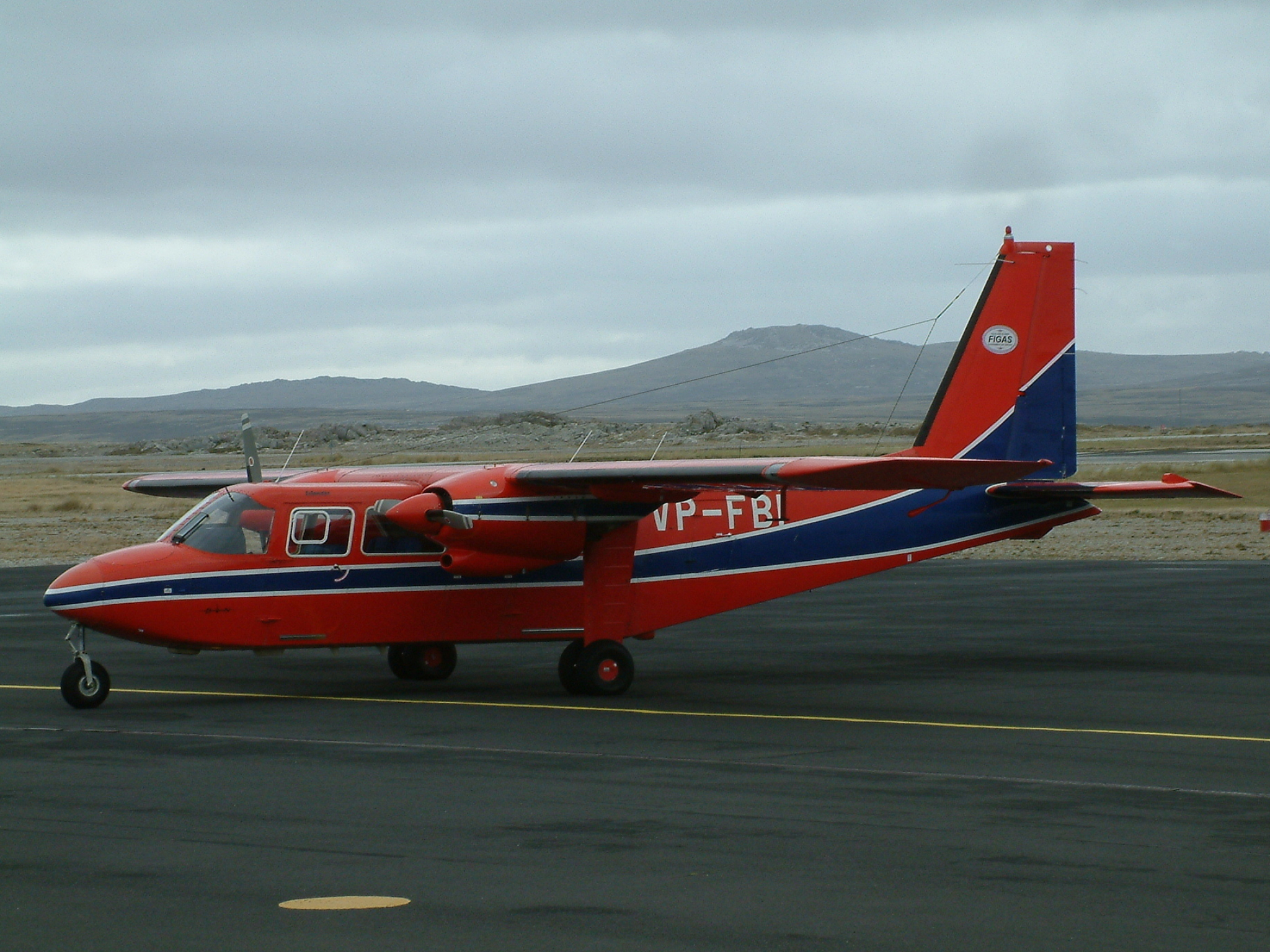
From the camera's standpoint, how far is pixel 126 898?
866 centimetres

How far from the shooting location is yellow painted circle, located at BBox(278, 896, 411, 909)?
841 centimetres

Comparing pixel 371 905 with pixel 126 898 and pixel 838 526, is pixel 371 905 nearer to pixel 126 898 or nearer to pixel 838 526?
pixel 126 898

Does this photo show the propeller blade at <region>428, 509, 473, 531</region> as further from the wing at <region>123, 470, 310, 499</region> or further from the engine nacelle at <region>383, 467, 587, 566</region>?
the wing at <region>123, 470, 310, 499</region>

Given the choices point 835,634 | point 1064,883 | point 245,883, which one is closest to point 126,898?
point 245,883

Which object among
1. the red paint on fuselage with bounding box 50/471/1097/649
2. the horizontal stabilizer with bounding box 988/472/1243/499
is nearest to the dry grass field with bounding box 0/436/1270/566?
the horizontal stabilizer with bounding box 988/472/1243/499

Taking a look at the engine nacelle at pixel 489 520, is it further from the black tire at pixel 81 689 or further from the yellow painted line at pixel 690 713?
the black tire at pixel 81 689

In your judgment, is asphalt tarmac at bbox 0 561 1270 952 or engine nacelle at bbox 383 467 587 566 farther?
engine nacelle at bbox 383 467 587 566

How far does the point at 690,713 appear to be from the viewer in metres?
16.5

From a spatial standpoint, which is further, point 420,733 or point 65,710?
point 65,710

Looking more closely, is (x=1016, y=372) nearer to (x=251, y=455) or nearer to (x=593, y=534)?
(x=593, y=534)

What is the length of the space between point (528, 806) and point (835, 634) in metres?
13.5

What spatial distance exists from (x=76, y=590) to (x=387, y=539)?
3665 mm

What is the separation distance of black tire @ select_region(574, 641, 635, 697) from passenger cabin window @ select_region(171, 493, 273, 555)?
4.10 m

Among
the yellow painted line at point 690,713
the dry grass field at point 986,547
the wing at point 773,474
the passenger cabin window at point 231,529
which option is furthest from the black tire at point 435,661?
the dry grass field at point 986,547
